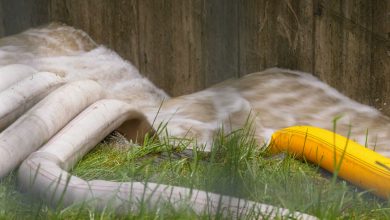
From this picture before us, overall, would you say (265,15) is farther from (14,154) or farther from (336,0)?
(14,154)

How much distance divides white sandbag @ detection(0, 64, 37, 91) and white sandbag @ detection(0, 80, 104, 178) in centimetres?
19

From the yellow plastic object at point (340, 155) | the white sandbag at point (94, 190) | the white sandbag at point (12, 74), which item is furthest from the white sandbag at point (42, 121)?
the yellow plastic object at point (340, 155)

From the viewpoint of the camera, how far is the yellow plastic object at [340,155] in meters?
2.69

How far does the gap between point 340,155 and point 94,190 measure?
1.09 m

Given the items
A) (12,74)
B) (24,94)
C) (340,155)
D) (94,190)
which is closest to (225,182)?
(94,190)

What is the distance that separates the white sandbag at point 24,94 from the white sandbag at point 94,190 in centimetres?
19

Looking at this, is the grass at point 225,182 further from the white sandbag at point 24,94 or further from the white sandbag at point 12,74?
the white sandbag at point 12,74

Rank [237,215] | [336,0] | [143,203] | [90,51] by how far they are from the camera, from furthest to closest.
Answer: [90,51] < [336,0] < [143,203] < [237,215]

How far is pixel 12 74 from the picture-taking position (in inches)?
126

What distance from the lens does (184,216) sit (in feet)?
6.12

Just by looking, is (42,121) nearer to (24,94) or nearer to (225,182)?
(24,94)

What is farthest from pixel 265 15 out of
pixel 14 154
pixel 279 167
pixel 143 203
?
pixel 143 203

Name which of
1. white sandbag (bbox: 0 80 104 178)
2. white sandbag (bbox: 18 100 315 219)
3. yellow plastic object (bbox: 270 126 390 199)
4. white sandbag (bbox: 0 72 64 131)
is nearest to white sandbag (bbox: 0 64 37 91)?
white sandbag (bbox: 0 72 64 131)

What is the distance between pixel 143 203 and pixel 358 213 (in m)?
0.65
